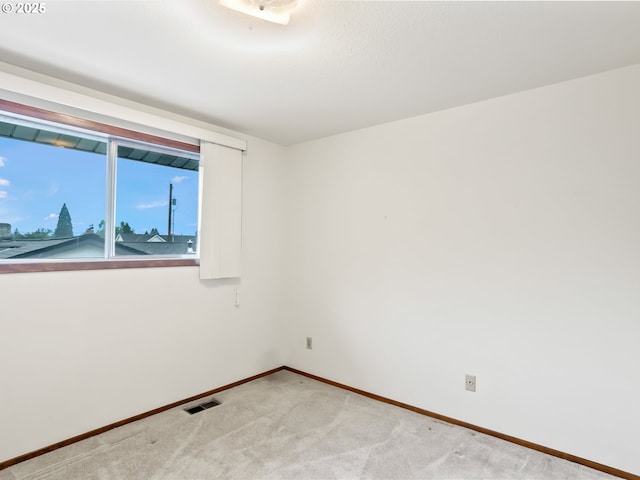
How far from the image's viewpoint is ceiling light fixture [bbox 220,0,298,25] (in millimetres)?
1480

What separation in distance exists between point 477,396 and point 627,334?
1009 millimetres

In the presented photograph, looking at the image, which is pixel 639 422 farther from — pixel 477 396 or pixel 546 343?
pixel 477 396

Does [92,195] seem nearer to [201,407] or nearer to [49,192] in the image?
[49,192]

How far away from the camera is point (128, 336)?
8.57ft

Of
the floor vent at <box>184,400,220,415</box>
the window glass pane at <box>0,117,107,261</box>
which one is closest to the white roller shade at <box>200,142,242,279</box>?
the window glass pane at <box>0,117,107,261</box>

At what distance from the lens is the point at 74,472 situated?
2012 millimetres

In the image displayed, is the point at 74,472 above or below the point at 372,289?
below

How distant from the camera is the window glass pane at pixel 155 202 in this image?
8.86 feet

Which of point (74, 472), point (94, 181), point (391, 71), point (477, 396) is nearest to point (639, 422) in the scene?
point (477, 396)

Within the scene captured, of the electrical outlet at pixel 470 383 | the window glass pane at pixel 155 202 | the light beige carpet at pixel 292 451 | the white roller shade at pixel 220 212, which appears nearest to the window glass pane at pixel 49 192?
the window glass pane at pixel 155 202

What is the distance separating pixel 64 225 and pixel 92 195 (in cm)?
27

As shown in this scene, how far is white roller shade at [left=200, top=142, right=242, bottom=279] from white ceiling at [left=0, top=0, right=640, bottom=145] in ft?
1.82

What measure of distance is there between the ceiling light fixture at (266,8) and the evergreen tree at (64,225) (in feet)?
5.84

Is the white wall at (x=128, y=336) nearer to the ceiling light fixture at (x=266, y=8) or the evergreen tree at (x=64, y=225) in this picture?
the evergreen tree at (x=64, y=225)
